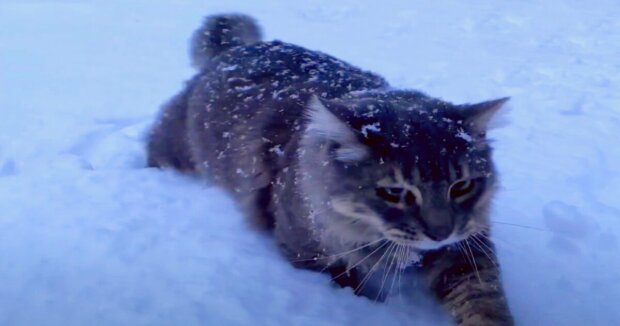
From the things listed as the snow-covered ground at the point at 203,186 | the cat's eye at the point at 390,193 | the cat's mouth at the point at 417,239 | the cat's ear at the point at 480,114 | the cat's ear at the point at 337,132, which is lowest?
the snow-covered ground at the point at 203,186

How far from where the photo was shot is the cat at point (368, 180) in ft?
5.98

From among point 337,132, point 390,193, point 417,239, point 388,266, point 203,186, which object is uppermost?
point 337,132

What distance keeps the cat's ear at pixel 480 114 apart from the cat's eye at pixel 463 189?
0.19 metres

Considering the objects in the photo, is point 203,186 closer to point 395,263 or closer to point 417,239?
point 395,263

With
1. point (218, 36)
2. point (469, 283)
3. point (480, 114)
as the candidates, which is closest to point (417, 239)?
point (469, 283)

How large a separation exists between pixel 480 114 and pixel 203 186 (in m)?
1.49

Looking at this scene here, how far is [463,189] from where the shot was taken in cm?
190

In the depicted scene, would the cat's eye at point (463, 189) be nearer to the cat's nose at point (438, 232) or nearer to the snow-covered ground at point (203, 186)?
the cat's nose at point (438, 232)

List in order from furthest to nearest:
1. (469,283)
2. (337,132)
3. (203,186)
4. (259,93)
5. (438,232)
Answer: (203,186), (259,93), (469,283), (337,132), (438,232)

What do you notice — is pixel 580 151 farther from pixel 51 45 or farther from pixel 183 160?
pixel 51 45

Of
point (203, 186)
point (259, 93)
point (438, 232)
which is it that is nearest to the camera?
point (438, 232)

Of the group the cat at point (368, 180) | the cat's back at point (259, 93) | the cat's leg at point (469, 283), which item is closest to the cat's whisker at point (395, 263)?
the cat at point (368, 180)

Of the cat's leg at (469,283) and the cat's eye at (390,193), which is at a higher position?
the cat's eye at (390,193)

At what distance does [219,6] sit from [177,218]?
459cm
